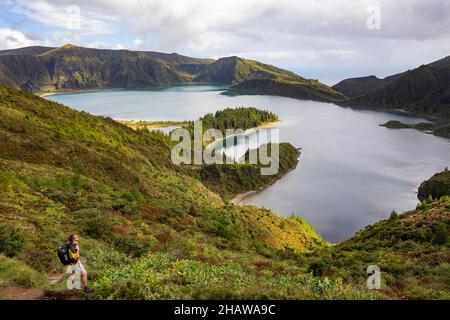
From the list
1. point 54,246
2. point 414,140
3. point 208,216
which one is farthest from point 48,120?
point 414,140

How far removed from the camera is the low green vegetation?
1566 cm

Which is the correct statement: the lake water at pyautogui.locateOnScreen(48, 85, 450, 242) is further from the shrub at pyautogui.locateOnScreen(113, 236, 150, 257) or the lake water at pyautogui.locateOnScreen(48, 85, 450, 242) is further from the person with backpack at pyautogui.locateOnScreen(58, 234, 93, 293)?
the person with backpack at pyautogui.locateOnScreen(58, 234, 93, 293)

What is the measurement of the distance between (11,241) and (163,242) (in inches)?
425

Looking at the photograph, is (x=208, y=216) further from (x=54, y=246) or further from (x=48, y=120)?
(x=48, y=120)

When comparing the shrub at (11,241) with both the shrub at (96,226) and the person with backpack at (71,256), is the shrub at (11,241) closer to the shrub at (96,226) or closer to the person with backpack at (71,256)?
the person with backpack at (71,256)

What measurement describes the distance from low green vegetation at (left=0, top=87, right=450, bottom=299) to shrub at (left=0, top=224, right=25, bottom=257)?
47mm

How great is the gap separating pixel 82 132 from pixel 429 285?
72314mm

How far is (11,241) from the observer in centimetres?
1888

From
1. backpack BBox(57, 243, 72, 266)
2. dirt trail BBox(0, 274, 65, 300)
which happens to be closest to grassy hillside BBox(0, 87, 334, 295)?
backpack BBox(57, 243, 72, 266)

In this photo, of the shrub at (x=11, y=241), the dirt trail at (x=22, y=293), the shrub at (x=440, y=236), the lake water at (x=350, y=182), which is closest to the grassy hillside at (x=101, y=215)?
the shrub at (x=11, y=241)

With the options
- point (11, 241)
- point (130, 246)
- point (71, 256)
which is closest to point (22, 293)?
point (71, 256)

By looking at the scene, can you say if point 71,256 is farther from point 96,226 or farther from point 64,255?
point 96,226

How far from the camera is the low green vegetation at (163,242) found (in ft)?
51.4

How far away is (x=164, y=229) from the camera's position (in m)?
31.6
